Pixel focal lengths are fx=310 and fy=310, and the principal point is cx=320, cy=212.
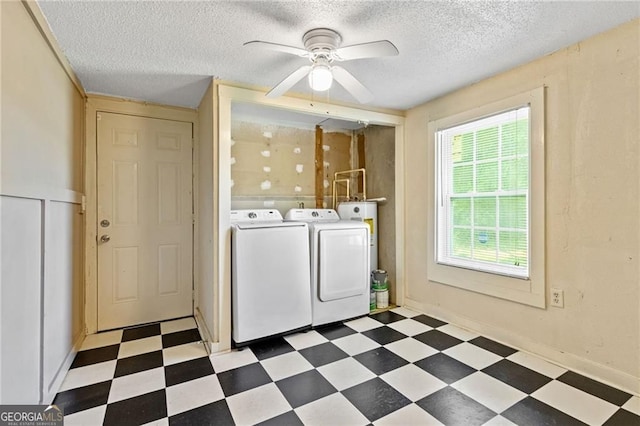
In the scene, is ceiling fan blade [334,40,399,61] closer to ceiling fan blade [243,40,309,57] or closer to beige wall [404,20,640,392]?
ceiling fan blade [243,40,309,57]

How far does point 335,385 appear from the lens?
2.00 m

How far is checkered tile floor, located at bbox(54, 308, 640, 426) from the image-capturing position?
1.70 m

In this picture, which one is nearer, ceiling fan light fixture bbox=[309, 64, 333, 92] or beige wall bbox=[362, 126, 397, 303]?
ceiling fan light fixture bbox=[309, 64, 333, 92]

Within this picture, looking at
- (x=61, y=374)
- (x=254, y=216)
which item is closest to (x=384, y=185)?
(x=254, y=216)

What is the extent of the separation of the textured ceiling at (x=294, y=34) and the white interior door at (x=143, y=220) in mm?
598

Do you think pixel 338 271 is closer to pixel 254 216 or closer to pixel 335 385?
pixel 254 216

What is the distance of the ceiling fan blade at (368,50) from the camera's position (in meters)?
1.63

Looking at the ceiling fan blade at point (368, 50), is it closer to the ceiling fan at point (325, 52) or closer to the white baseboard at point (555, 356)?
the ceiling fan at point (325, 52)

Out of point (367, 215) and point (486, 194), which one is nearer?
point (486, 194)

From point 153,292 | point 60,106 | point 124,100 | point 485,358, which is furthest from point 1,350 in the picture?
point 485,358

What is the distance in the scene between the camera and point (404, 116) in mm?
3504

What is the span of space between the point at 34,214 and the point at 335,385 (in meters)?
1.98

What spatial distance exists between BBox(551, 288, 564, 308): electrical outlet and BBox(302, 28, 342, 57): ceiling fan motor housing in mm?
2252

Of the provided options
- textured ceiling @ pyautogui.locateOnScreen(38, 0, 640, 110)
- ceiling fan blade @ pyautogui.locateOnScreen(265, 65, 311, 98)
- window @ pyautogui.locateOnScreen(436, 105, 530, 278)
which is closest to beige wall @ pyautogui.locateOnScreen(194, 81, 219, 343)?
textured ceiling @ pyautogui.locateOnScreen(38, 0, 640, 110)
